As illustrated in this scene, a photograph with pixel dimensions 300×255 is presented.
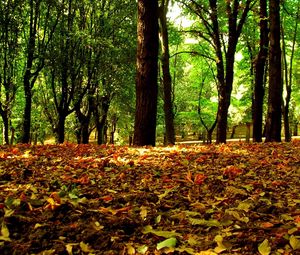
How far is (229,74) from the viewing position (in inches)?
568

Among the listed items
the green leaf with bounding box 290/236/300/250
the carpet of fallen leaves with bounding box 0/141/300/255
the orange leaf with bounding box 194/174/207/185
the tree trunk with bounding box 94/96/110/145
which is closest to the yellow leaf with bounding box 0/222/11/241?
the carpet of fallen leaves with bounding box 0/141/300/255

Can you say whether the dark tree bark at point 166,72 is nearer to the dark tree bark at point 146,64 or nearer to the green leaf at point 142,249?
the dark tree bark at point 146,64

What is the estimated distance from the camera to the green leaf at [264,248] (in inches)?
82.9

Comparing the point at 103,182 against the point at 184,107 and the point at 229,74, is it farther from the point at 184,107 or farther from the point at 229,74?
the point at 184,107

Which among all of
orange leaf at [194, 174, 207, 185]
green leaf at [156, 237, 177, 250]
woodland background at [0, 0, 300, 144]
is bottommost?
green leaf at [156, 237, 177, 250]

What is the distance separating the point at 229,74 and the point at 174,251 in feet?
42.7

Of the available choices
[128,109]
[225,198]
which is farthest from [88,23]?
[225,198]

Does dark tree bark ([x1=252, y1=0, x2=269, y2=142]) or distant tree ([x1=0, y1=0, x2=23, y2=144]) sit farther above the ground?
distant tree ([x1=0, y1=0, x2=23, y2=144])

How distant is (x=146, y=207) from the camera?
298 centimetres

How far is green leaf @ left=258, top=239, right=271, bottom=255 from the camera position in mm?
2105

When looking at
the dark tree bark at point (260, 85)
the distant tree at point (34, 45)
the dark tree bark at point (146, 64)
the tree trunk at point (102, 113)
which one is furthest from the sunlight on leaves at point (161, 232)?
the tree trunk at point (102, 113)

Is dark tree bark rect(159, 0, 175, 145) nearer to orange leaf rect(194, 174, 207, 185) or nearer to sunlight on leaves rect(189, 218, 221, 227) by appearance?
orange leaf rect(194, 174, 207, 185)

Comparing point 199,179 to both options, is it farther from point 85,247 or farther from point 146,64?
point 146,64

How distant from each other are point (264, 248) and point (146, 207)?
1.12m
